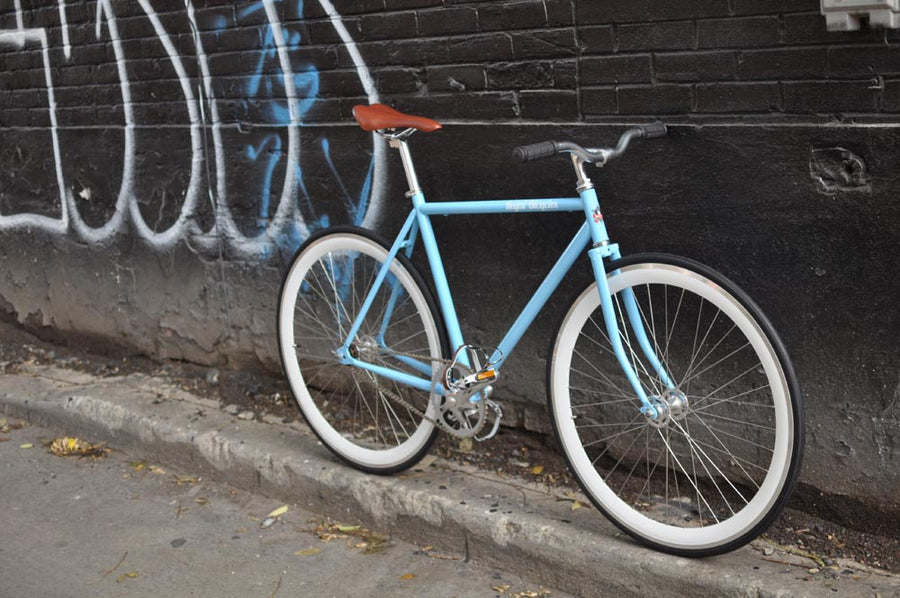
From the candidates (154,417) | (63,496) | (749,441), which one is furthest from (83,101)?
(749,441)

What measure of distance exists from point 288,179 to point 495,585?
2.04m

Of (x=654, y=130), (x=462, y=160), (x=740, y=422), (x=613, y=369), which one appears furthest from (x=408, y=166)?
(x=740, y=422)

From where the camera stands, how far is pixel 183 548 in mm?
3689

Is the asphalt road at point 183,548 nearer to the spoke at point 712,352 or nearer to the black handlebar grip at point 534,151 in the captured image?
the spoke at point 712,352

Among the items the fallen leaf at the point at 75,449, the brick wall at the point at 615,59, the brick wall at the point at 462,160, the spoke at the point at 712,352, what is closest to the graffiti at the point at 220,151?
the brick wall at the point at 462,160

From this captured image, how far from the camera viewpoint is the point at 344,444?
3.94m

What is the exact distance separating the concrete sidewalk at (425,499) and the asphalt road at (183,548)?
0.07 m

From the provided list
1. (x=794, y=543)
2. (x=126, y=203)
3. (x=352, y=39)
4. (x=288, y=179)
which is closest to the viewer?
(x=794, y=543)

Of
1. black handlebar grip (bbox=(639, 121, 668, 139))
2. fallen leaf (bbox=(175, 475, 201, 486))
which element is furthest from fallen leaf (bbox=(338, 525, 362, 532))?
black handlebar grip (bbox=(639, 121, 668, 139))

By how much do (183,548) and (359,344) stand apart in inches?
38.8

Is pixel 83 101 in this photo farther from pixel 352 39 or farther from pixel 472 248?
pixel 472 248

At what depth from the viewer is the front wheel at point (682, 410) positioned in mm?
2836

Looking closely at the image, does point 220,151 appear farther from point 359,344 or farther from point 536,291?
point 536,291

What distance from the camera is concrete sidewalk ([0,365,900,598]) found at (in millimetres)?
2980
